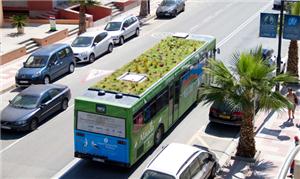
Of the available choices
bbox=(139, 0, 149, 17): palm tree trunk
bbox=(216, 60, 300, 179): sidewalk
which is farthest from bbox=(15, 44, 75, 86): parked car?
bbox=(139, 0, 149, 17): palm tree trunk

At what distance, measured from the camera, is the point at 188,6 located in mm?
51594

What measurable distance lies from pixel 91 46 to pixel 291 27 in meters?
13.4

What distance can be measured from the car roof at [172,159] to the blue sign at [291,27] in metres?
11.6

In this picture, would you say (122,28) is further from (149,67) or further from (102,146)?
(102,146)

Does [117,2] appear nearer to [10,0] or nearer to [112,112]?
[10,0]

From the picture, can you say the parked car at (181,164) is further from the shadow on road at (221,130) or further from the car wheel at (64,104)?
Answer: the car wheel at (64,104)

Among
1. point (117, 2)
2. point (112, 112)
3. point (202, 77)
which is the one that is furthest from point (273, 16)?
point (117, 2)

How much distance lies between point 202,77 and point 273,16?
15.8 ft

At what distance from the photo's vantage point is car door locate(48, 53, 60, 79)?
30.1 m

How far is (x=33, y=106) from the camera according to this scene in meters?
23.9

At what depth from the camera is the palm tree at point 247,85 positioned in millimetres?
18562

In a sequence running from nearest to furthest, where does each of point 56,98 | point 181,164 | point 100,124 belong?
point 181,164 < point 100,124 < point 56,98

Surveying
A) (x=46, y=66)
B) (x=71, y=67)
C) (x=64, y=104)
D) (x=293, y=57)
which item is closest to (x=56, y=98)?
(x=64, y=104)

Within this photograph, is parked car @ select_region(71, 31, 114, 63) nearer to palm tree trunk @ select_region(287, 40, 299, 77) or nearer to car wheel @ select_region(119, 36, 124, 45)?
car wheel @ select_region(119, 36, 124, 45)
